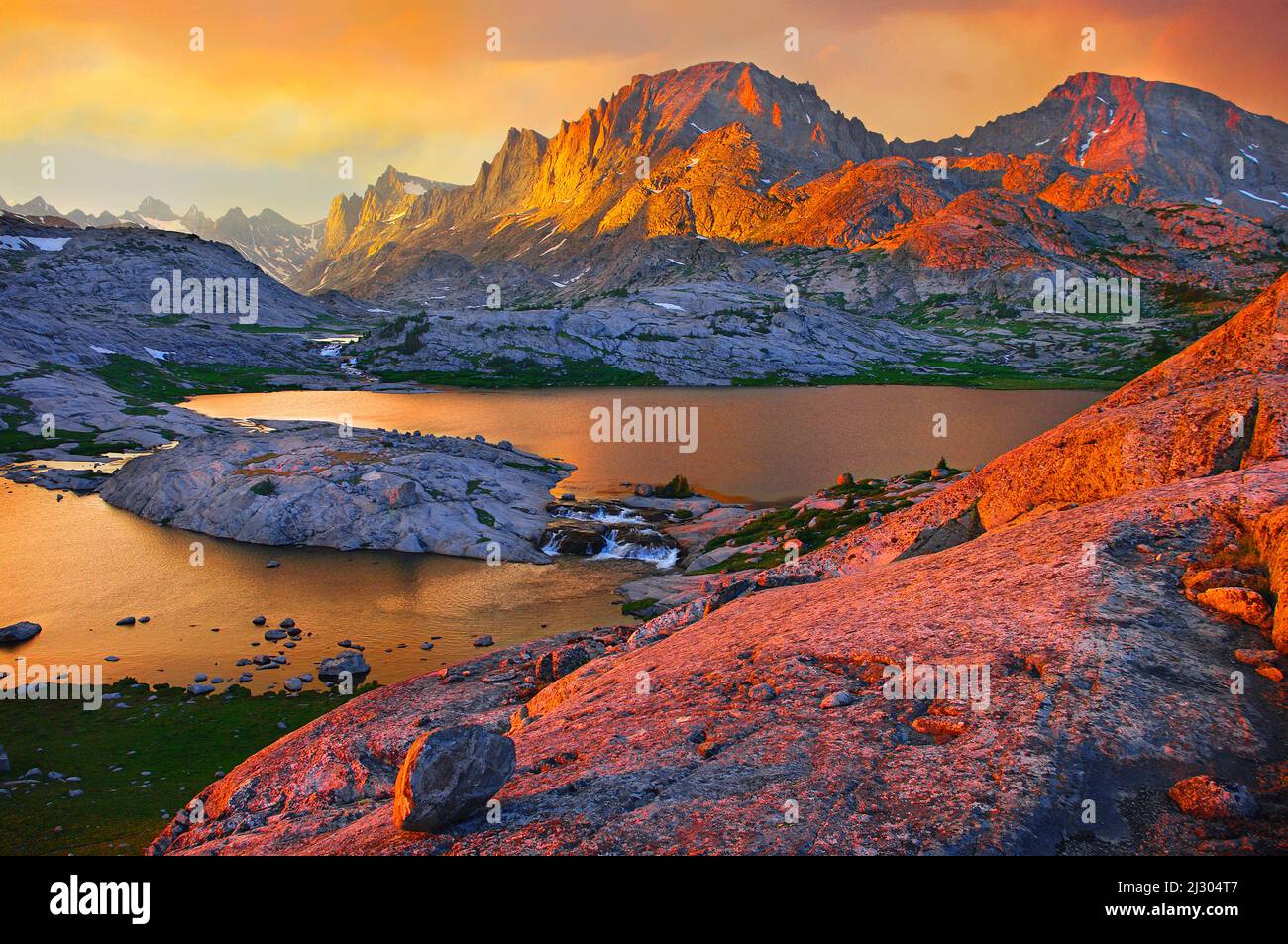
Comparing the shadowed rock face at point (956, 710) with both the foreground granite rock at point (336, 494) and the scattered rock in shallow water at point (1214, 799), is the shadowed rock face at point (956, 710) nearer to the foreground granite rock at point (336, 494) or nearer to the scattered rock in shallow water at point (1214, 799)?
the scattered rock in shallow water at point (1214, 799)

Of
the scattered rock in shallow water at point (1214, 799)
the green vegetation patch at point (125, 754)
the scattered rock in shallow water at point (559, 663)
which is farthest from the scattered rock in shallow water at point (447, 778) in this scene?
the green vegetation patch at point (125, 754)

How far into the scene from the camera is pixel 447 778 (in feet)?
44.0

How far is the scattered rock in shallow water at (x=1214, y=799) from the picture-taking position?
11320 mm

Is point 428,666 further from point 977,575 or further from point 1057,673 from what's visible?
point 1057,673

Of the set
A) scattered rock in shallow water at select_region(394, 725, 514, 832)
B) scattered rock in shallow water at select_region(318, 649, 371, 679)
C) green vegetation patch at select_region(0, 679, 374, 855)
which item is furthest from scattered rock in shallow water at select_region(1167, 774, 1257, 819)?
scattered rock in shallow water at select_region(318, 649, 371, 679)

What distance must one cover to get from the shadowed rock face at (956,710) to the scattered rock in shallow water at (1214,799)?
9 cm

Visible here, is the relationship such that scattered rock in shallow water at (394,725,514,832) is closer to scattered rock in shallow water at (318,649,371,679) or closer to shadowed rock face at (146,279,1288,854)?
shadowed rock face at (146,279,1288,854)

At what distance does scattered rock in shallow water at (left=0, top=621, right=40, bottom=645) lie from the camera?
4616cm

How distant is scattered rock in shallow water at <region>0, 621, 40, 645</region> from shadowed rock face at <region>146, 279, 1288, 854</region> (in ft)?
107

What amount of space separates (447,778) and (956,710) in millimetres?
9816

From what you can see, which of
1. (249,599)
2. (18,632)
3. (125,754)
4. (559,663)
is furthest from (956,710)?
(18,632)

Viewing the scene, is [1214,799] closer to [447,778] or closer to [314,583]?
[447,778]
